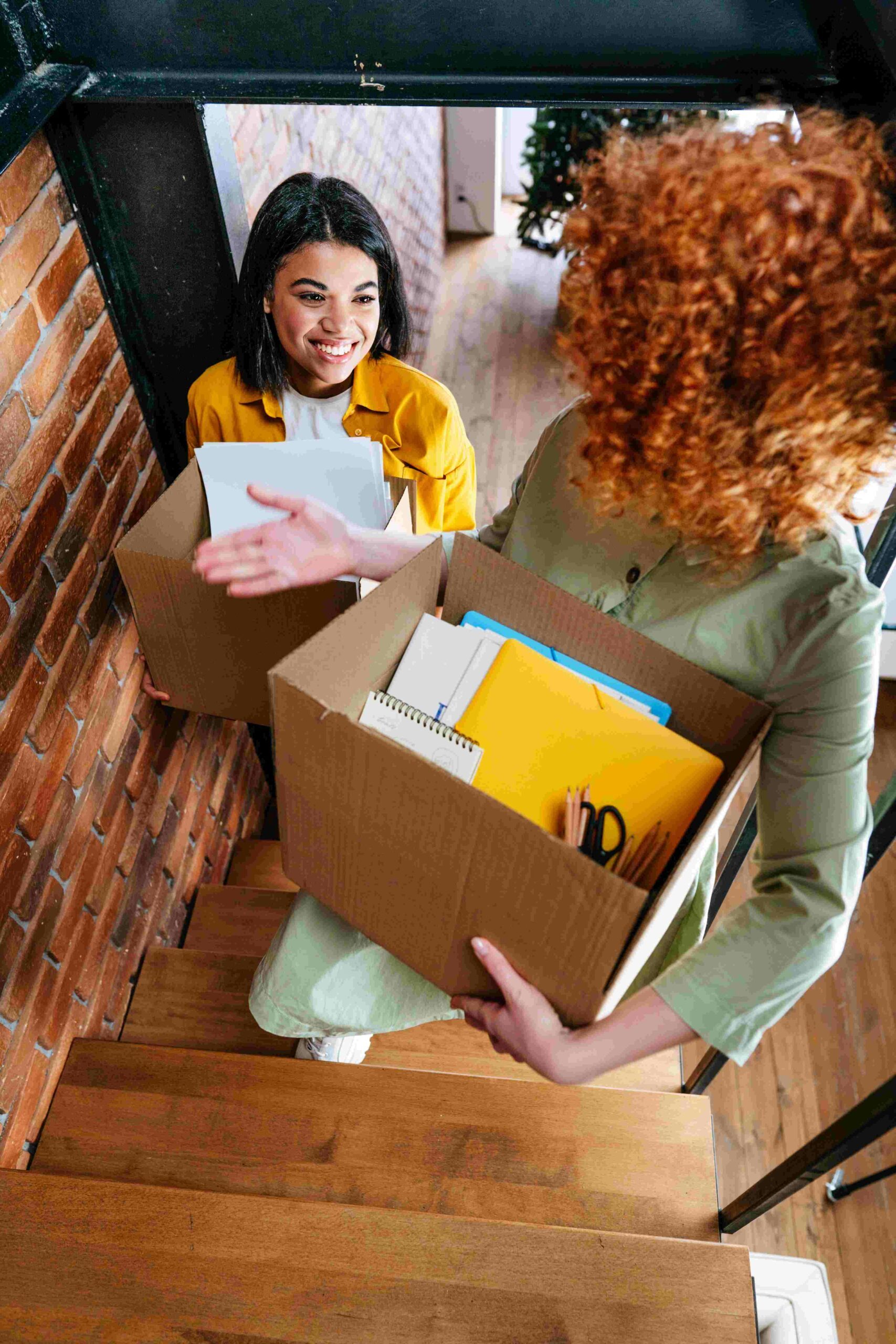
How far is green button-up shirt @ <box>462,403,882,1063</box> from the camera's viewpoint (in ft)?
2.94

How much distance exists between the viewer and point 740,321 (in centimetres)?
79

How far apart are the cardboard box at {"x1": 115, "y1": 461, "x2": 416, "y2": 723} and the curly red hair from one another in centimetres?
54

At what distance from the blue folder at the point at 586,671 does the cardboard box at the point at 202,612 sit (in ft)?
0.85

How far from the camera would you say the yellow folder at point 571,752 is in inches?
37.0

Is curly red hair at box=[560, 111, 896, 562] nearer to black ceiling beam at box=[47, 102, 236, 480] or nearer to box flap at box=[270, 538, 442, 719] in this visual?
box flap at box=[270, 538, 442, 719]

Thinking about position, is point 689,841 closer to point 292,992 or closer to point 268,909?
point 292,992

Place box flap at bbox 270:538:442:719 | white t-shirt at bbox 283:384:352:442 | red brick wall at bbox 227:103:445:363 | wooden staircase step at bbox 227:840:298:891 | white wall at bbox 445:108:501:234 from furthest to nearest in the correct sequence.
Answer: white wall at bbox 445:108:501:234, wooden staircase step at bbox 227:840:298:891, red brick wall at bbox 227:103:445:363, white t-shirt at bbox 283:384:352:442, box flap at bbox 270:538:442:719

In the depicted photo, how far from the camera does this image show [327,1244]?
1068 mm

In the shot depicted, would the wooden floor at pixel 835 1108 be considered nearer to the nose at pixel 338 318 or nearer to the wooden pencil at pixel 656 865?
the wooden pencil at pixel 656 865

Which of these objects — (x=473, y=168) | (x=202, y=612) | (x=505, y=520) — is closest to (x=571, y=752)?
(x=505, y=520)


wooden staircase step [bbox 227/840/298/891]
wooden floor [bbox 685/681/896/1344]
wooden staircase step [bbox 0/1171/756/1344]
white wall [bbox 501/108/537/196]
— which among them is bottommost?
wooden floor [bbox 685/681/896/1344]

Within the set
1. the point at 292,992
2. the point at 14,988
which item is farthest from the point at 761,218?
the point at 14,988

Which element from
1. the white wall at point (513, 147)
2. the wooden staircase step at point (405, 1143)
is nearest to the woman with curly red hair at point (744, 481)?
the wooden staircase step at point (405, 1143)

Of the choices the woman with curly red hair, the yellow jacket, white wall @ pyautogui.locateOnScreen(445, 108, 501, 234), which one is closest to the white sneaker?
the woman with curly red hair
